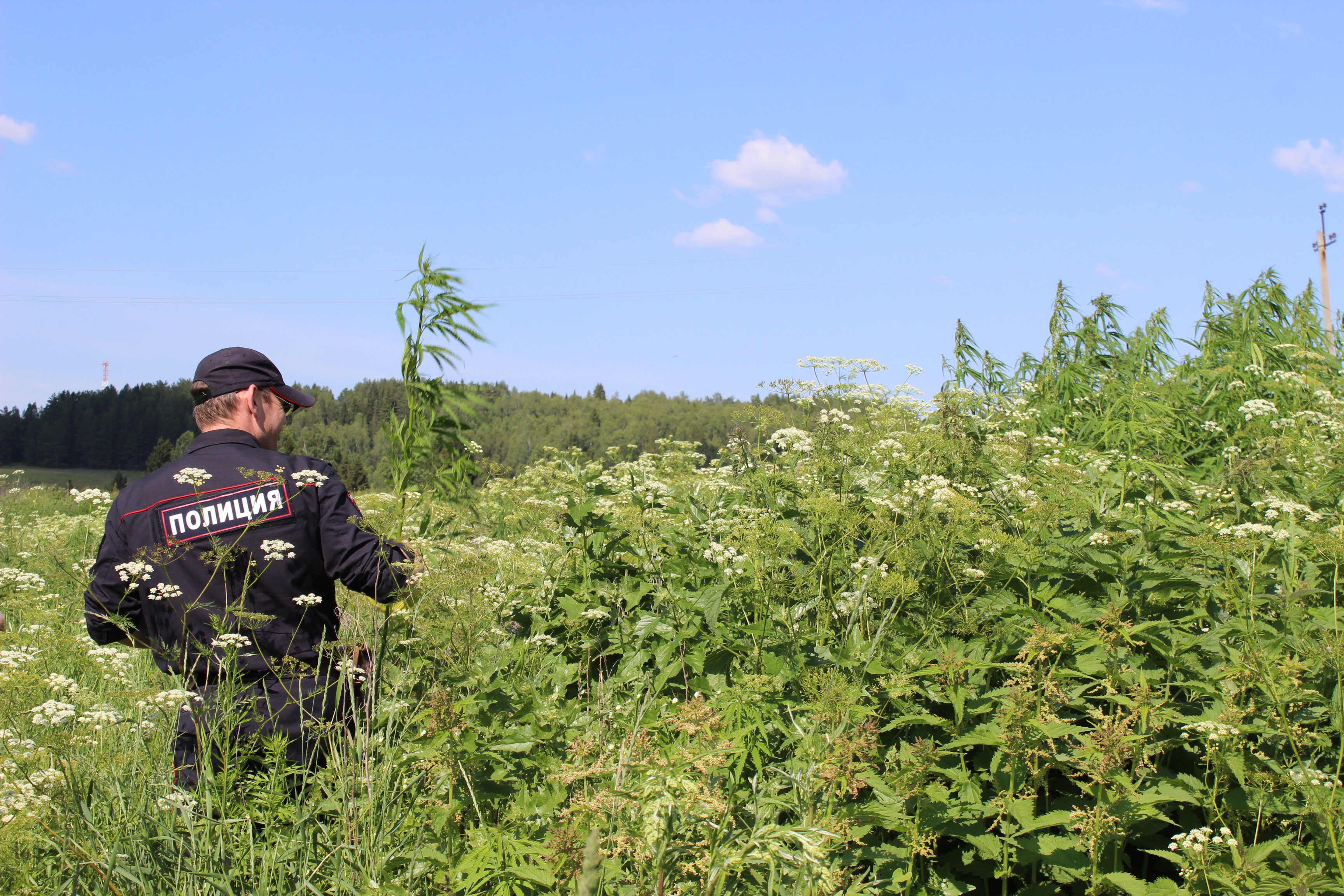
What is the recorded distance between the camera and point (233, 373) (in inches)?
139

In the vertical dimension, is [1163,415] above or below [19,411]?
below

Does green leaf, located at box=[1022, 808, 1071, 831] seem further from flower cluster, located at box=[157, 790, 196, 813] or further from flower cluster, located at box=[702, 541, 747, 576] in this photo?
flower cluster, located at box=[157, 790, 196, 813]

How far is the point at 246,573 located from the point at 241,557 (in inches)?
9.9

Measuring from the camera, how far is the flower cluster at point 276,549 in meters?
2.70

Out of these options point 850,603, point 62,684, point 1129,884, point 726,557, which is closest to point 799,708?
point 850,603

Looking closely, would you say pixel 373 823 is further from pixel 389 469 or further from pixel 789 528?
pixel 789 528

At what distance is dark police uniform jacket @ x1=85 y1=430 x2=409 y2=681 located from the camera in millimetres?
2977

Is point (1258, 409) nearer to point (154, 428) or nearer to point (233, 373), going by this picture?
point (233, 373)

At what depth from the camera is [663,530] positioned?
4.04 meters

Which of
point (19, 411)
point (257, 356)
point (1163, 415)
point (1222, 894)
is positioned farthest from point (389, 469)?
point (19, 411)

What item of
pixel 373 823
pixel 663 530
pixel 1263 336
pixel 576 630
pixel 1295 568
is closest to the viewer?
pixel 373 823

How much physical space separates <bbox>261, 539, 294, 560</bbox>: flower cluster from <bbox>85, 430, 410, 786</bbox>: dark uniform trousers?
0.02 metres

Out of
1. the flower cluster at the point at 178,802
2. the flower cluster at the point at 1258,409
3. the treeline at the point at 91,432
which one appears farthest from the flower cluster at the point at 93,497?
the treeline at the point at 91,432

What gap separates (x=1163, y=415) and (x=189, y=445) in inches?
256
